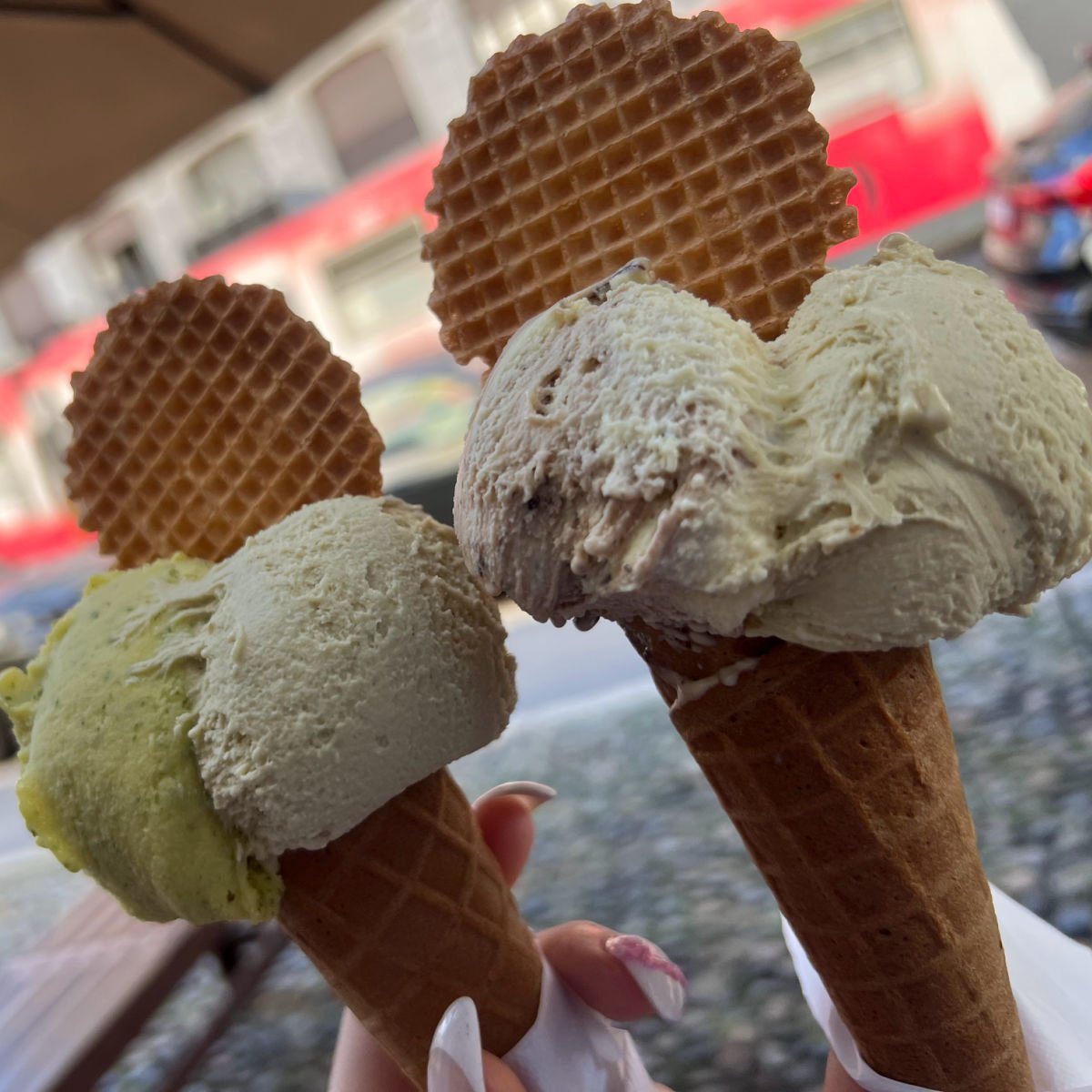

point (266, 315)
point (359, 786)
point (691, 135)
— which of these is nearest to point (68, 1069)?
point (359, 786)

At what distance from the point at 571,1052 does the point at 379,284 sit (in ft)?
6.49

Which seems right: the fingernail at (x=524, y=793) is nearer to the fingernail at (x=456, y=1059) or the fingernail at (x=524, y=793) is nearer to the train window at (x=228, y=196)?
the fingernail at (x=456, y=1059)

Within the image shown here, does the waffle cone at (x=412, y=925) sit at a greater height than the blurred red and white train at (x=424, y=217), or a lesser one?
lesser

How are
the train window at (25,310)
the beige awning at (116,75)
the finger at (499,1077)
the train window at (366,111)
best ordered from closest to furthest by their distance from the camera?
the finger at (499,1077) < the beige awning at (116,75) < the train window at (366,111) < the train window at (25,310)

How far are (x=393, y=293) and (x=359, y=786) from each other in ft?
6.18

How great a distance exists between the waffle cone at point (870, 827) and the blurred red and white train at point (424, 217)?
3.37 feet

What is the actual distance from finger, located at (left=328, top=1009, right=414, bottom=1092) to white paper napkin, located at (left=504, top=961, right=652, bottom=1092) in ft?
0.81

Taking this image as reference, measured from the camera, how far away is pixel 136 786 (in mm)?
786

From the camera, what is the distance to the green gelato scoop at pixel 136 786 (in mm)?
787

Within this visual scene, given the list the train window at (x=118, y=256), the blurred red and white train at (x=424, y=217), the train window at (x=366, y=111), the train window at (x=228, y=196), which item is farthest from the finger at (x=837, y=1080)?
the train window at (x=118, y=256)

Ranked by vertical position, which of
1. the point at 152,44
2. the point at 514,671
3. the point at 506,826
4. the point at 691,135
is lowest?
the point at 506,826

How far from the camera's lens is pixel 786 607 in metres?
0.65

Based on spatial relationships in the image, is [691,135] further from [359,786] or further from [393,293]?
[393,293]

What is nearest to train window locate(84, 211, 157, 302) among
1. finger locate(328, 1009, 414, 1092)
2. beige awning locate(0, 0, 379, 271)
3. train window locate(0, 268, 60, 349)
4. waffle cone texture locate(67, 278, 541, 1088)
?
train window locate(0, 268, 60, 349)
